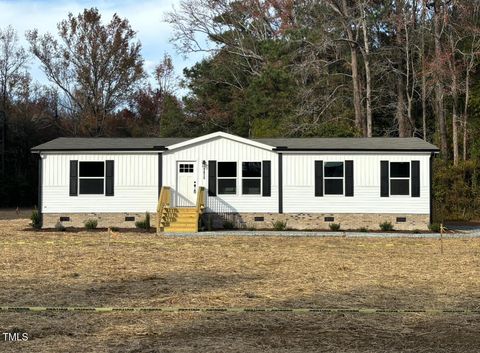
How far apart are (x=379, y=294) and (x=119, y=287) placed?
13.6ft

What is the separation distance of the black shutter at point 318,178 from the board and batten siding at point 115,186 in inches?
234

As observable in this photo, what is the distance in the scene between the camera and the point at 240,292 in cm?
939

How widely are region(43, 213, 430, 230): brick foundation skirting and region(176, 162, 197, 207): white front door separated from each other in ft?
2.85

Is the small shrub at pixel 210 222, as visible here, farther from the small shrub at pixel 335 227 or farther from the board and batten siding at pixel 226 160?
the small shrub at pixel 335 227

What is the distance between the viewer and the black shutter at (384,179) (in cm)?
2192

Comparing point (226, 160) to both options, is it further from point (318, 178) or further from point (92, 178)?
point (92, 178)

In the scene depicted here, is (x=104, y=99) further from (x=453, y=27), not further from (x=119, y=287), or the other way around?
(x=119, y=287)

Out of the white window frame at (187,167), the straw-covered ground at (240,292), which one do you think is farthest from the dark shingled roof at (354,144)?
the straw-covered ground at (240,292)

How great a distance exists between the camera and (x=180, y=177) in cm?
2258

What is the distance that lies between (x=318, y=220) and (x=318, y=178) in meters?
1.55

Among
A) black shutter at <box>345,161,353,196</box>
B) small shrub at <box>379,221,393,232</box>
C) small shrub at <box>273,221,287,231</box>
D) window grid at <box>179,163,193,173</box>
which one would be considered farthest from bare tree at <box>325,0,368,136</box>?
window grid at <box>179,163,193,173</box>

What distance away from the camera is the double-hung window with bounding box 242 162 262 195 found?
73.2 ft

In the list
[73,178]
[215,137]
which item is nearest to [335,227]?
[215,137]

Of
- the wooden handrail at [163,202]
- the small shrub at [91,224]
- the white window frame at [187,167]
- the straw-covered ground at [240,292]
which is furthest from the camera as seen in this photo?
the white window frame at [187,167]
